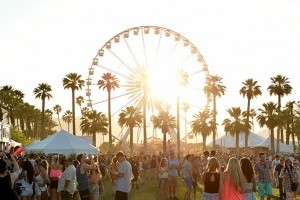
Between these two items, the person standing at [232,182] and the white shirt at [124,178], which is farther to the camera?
the white shirt at [124,178]

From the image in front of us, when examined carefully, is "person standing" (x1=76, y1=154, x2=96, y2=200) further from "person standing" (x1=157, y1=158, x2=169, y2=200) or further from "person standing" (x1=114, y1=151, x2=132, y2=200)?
"person standing" (x1=157, y1=158, x2=169, y2=200)

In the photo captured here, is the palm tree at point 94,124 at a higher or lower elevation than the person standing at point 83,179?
higher

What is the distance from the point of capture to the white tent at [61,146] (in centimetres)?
4544

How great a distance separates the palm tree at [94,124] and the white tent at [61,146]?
5811cm

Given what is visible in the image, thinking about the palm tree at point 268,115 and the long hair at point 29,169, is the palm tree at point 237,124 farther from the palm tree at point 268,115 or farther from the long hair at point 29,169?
the long hair at point 29,169

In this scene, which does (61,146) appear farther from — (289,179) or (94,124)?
(94,124)

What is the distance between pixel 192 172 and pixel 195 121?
90017 millimetres

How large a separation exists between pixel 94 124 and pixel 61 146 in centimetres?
6011

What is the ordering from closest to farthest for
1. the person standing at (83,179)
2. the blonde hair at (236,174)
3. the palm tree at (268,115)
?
1. the blonde hair at (236,174)
2. the person standing at (83,179)
3. the palm tree at (268,115)

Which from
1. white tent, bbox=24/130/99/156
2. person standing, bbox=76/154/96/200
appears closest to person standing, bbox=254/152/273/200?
person standing, bbox=76/154/96/200

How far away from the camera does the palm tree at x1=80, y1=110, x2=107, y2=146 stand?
106 meters

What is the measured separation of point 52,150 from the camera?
149 feet

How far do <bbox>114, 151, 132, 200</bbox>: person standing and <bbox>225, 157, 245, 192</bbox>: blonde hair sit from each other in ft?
15.9

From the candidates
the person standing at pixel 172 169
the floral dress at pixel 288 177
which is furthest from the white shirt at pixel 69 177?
the person standing at pixel 172 169
